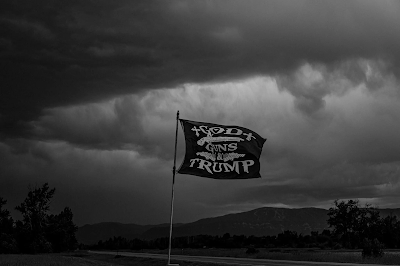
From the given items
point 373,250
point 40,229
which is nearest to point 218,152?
point 373,250

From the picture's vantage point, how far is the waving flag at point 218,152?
94.2ft

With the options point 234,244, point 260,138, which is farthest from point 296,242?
point 260,138

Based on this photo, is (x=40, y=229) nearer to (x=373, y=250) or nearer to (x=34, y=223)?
(x=34, y=223)

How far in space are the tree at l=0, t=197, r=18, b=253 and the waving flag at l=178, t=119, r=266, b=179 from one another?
91.4 m

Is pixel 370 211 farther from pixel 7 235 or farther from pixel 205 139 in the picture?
pixel 205 139

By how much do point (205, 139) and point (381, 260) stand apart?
34.3m

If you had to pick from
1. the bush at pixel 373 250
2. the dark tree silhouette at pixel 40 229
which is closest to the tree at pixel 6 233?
the dark tree silhouette at pixel 40 229

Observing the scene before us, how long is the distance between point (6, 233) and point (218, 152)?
102 meters

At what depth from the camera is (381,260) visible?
177 feet

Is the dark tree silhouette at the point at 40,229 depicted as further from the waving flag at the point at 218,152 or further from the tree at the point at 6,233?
the waving flag at the point at 218,152

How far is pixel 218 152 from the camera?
94.8ft

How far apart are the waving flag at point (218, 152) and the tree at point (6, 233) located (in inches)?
3600

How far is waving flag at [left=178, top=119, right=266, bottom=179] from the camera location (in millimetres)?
28719

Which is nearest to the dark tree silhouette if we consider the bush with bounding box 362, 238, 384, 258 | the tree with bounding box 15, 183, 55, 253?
the tree with bounding box 15, 183, 55, 253
